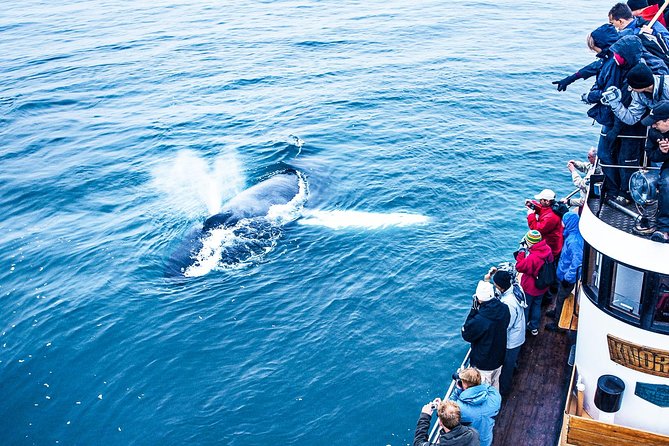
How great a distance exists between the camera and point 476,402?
1003 cm

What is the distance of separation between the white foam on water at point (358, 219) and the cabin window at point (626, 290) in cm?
1631

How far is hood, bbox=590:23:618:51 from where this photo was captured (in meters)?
12.1

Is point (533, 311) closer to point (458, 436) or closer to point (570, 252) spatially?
point (570, 252)

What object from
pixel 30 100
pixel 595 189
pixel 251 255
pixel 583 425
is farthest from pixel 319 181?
pixel 30 100

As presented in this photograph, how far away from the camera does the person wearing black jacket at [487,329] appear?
11570 mm

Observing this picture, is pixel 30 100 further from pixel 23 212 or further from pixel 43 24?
pixel 43 24

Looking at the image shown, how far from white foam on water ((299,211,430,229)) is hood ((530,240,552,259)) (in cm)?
1334

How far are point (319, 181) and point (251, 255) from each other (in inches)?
328

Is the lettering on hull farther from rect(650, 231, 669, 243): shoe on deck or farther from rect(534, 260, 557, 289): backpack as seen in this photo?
rect(534, 260, 557, 289): backpack

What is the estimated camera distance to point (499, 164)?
3238 centimetres

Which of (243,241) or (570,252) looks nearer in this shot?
(570,252)

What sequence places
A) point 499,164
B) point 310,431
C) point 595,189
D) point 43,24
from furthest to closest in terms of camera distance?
point 43,24 → point 499,164 → point 310,431 → point 595,189

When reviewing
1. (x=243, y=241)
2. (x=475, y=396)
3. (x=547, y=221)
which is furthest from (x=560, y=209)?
(x=243, y=241)

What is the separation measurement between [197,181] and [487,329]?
24.2 m
